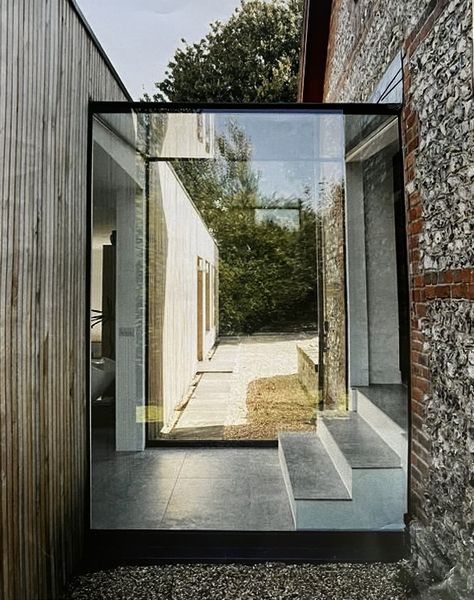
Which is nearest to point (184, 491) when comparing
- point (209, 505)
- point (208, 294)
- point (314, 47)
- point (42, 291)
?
point (209, 505)

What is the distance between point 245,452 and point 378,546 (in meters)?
1.05

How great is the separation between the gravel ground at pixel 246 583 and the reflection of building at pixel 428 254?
313 millimetres

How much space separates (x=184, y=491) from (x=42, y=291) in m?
1.68

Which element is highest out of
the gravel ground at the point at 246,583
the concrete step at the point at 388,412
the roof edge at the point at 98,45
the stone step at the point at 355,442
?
the roof edge at the point at 98,45

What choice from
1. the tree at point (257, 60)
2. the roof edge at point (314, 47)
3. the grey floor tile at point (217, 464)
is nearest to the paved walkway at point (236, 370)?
the grey floor tile at point (217, 464)

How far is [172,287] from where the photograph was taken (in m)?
3.53

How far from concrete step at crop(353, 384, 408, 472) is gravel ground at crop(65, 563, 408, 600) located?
2.22 ft

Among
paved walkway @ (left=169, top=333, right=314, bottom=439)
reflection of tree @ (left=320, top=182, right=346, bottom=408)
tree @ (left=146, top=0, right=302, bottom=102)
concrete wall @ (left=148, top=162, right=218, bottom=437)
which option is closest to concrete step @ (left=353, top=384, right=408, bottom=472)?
reflection of tree @ (left=320, top=182, right=346, bottom=408)

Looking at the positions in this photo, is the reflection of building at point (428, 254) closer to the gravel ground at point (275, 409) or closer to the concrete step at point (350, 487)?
the concrete step at point (350, 487)

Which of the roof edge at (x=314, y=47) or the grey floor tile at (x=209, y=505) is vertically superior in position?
the roof edge at (x=314, y=47)

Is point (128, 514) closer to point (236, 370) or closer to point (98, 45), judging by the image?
point (236, 370)

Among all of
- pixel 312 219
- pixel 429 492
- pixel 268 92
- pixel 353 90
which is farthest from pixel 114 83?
pixel 268 92

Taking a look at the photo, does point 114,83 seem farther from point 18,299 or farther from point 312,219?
point 18,299

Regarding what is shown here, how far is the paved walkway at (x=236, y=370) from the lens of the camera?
358 centimetres
